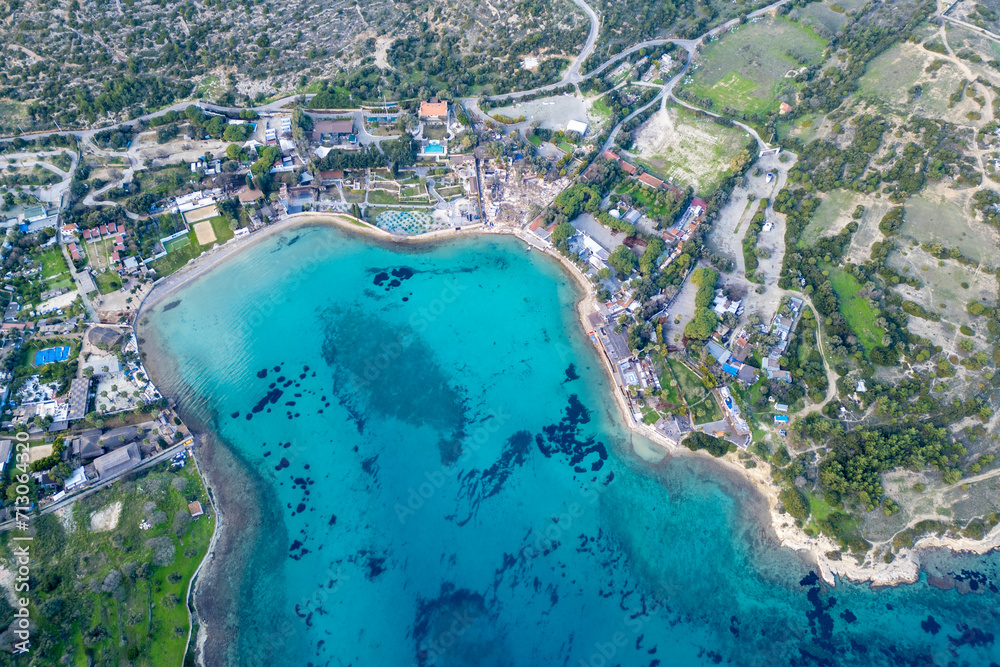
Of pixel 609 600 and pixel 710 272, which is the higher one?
pixel 710 272

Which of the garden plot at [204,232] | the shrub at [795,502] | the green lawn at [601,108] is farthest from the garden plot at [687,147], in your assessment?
the garden plot at [204,232]

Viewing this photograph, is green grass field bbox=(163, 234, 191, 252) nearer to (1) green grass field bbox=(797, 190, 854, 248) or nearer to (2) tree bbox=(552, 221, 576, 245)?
(2) tree bbox=(552, 221, 576, 245)

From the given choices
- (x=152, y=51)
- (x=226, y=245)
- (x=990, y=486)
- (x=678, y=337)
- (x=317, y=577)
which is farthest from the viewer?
(x=152, y=51)

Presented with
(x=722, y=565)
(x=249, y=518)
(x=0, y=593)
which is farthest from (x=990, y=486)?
(x=0, y=593)

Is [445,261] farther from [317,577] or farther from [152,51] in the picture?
[152,51]

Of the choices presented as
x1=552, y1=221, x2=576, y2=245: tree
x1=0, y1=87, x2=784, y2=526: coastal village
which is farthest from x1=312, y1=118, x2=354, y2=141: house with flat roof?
x1=552, y1=221, x2=576, y2=245: tree
